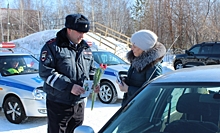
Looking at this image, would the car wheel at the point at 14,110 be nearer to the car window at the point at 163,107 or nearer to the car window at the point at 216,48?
the car window at the point at 163,107

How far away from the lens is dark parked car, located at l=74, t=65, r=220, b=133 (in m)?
2.21

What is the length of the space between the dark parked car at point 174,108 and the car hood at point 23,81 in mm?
3264

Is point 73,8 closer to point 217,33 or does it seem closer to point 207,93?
point 217,33

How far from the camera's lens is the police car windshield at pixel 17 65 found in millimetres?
5996

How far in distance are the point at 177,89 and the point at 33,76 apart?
4.02m

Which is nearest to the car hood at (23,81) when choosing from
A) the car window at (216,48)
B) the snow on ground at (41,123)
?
the snow on ground at (41,123)

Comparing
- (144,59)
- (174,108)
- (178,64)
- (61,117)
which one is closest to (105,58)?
(61,117)

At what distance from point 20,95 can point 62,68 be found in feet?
8.65

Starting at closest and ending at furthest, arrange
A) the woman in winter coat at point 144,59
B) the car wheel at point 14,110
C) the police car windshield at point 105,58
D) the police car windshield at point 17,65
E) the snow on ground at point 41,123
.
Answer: the woman in winter coat at point 144,59 → the snow on ground at point 41,123 → the car wheel at point 14,110 → the police car windshield at point 17,65 → the police car windshield at point 105,58

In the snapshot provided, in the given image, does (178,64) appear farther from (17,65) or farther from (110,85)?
(17,65)

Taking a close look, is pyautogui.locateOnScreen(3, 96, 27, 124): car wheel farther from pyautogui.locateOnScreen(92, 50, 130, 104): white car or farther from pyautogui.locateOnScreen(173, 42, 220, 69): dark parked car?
pyautogui.locateOnScreen(173, 42, 220, 69): dark parked car

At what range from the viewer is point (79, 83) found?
314 cm

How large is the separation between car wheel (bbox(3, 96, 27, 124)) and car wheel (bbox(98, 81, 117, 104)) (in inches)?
99.1

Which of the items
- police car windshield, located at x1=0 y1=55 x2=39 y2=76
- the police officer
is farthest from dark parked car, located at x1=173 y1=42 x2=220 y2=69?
the police officer
